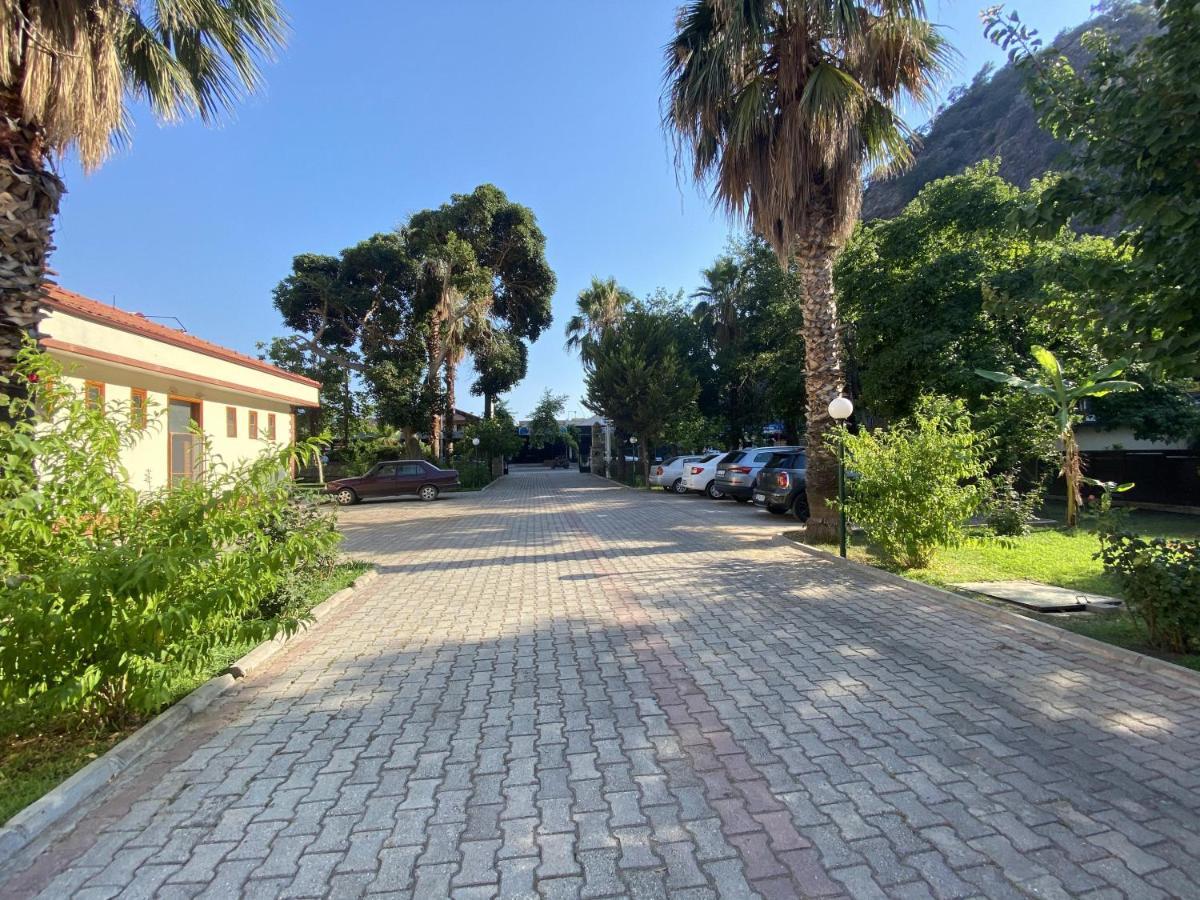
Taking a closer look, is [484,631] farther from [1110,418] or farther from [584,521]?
[1110,418]

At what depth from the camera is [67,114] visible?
5.35 metres

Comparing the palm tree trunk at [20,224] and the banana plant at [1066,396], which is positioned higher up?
the palm tree trunk at [20,224]

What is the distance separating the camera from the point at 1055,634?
5.18m

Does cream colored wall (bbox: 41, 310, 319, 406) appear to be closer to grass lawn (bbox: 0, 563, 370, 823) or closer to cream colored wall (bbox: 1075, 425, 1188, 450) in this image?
grass lawn (bbox: 0, 563, 370, 823)

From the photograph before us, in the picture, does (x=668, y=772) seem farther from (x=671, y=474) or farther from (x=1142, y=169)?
(x=671, y=474)

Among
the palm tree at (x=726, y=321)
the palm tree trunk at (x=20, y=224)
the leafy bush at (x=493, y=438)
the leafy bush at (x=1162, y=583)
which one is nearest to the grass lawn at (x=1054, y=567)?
the leafy bush at (x=1162, y=583)

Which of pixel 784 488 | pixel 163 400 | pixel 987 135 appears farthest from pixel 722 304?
pixel 987 135

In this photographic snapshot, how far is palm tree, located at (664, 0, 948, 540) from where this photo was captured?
9.50 m

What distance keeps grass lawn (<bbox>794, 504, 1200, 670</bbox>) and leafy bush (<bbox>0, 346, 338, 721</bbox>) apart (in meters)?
6.22

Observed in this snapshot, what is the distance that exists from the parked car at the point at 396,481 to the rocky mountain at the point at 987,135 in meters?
46.3

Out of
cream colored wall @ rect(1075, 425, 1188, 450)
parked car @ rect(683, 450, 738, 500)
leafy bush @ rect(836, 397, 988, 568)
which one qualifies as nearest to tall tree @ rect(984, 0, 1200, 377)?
leafy bush @ rect(836, 397, 988, 568)

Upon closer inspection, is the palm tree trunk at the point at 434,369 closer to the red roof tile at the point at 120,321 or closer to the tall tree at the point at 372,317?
the tall tree at the point at 372,317

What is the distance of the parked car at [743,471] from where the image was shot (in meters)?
17.3

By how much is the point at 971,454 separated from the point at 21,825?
908 centimetres
